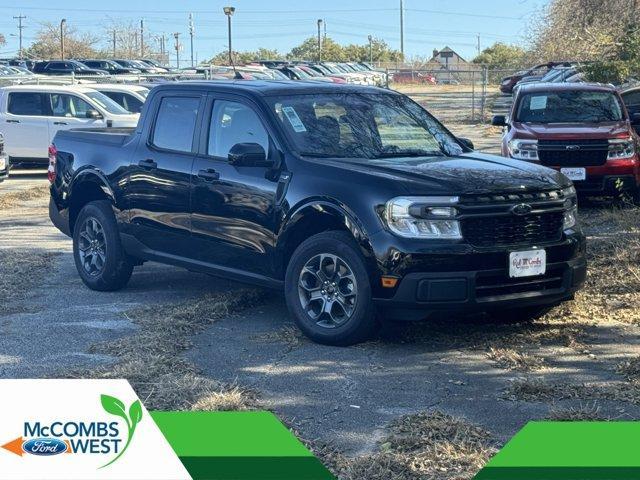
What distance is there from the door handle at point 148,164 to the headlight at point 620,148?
706 cm

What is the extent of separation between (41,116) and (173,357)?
1467cm

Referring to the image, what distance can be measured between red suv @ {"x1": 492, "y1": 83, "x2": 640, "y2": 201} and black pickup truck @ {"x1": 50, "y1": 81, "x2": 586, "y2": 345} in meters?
5.25

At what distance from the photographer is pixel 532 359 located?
23.4 ft

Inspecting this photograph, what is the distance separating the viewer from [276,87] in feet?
27.9

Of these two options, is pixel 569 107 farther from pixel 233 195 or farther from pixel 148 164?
pixel 233 195

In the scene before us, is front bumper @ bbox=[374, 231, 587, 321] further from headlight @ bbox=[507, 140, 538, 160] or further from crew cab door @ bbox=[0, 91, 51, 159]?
crew cab door @ bbox=[0, 91, 51, 159]

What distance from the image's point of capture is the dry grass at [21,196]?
16.4 metres

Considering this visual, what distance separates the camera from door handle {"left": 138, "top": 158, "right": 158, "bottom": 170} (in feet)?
29.6

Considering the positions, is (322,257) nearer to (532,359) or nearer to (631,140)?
(532,359)

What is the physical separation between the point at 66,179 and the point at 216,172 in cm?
218

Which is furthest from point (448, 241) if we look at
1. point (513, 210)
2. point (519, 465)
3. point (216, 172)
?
point (519, 465)

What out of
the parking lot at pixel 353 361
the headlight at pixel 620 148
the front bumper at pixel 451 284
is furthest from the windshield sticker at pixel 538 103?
the front bumper at pixel 451 284

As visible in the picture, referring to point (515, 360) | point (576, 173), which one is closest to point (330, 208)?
point (515, 360)

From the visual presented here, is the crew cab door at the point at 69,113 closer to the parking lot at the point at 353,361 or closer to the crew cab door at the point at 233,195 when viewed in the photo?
the parking lot at the point at 353,361
